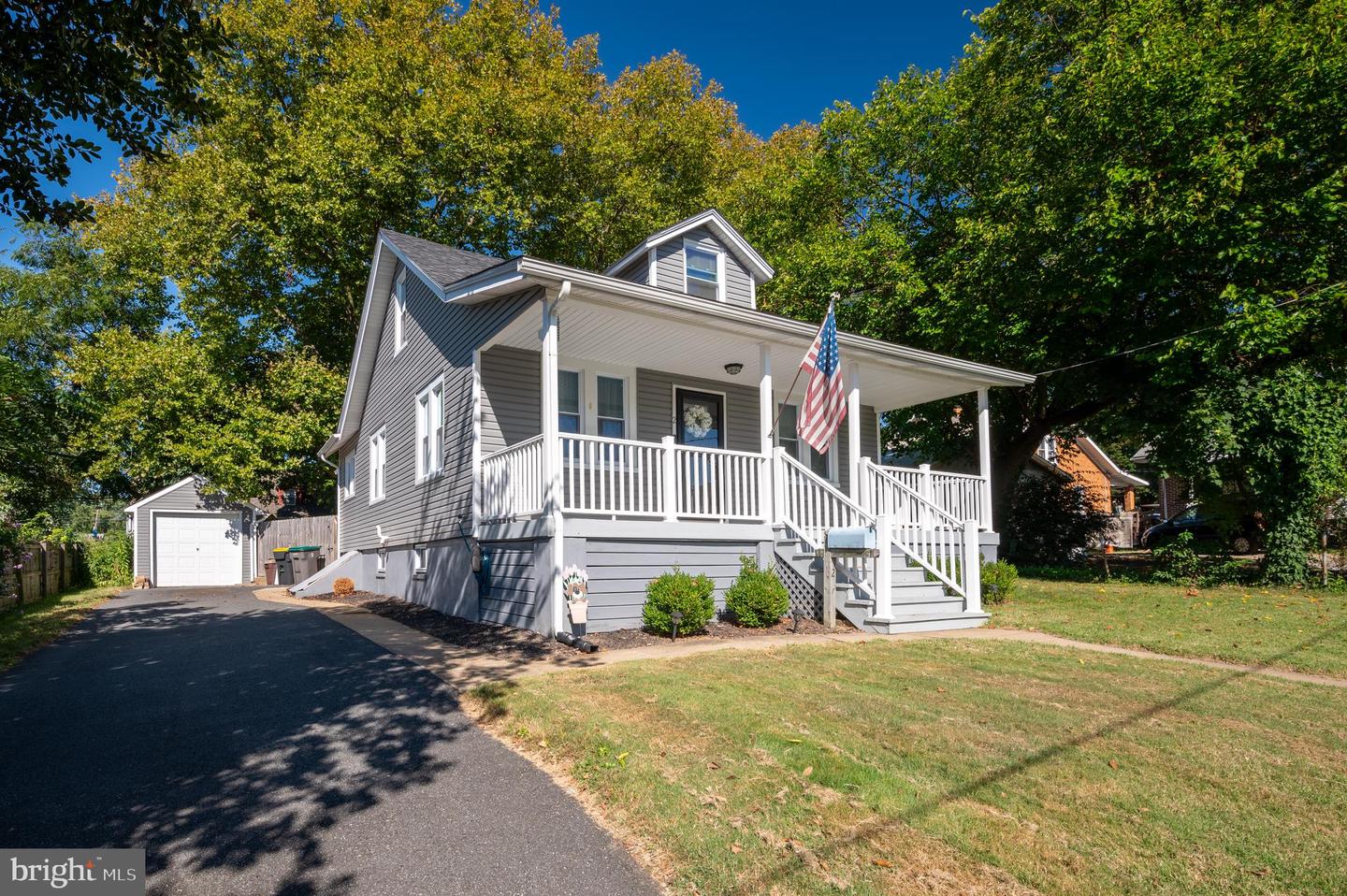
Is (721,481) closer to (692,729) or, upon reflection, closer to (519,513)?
(519,513)

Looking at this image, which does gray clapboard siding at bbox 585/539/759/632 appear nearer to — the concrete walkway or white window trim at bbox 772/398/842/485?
the concrete walkway

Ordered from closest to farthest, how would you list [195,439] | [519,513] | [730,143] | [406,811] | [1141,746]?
1. [406,811]
2. [1141,746]
3. [519,513]
4. [195,439]
5. [730,143]

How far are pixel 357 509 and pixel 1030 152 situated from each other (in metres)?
18.4

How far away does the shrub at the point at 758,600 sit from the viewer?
9.04 metres

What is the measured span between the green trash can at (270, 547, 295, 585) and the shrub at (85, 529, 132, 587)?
4582 millimetres

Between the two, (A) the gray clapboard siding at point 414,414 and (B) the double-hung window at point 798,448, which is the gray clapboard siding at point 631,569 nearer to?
(A) the gray clapboard siding at point 414,414

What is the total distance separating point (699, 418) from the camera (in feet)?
44.0

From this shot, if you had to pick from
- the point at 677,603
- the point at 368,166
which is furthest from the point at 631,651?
the point at 368,166

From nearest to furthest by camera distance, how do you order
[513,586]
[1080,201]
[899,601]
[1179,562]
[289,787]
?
1. [289,787]
2. [513,586]
3. [899,601]
4. [1179,562]
5. [1080,201]

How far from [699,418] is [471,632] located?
5.85 meters

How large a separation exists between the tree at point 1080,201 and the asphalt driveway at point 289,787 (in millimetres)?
15188

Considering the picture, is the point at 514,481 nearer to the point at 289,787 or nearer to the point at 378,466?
the point at 289,787

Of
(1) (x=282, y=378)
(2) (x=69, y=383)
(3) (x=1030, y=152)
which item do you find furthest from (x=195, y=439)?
(3) (x=1030, y=152)

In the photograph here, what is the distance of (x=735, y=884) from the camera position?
3047 mm
